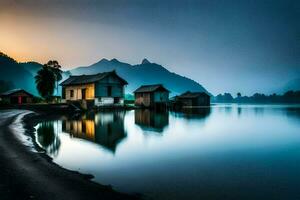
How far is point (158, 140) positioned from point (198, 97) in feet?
261

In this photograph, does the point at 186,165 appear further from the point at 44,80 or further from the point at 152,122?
the point at 44,80

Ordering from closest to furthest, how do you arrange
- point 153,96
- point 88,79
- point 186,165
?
1. point 186,165
2. point 88,79
3. point 153,96

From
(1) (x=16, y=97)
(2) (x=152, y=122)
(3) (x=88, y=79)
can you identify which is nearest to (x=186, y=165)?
(2) (x=152, y=122)

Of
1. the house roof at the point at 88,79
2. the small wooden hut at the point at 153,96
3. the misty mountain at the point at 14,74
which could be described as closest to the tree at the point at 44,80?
the house roof at the point at 88,79

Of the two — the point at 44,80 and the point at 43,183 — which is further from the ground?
the point at 44,80

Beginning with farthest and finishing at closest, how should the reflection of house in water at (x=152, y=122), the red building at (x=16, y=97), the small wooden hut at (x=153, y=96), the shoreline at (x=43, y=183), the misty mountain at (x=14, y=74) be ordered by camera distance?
the misty mountain at (x=14, y=74) < the small wooden hut at (x=153, y=96) < the red building at (x=16, y=97) < the reflection of house in water at (x=152, y=122) < the shoreline at (x=43, y=183)

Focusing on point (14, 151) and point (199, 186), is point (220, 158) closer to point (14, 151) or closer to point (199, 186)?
point (199, 186)

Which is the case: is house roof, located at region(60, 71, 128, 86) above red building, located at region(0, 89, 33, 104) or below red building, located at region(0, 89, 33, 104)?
above

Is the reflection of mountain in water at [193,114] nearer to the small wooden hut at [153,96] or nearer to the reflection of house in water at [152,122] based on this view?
the reflection of house in water at [152,122]

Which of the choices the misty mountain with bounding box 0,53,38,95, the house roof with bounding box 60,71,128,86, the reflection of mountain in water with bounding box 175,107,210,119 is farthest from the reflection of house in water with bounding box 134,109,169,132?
the misty mountain with bounding box 0,53,38,95

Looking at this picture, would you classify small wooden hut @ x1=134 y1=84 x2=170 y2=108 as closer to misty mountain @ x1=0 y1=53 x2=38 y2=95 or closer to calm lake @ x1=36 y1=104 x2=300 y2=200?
calm lake @ x1=36 y1=104 x2=300 y2=200

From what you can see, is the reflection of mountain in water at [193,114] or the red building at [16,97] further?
the red building at [16,97]

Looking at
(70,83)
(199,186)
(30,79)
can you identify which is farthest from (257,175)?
(30,79)

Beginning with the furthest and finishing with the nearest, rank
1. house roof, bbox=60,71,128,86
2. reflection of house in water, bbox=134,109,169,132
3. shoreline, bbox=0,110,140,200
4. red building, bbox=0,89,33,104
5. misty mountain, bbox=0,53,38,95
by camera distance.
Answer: misty mountain, bbox=0,53,38,95 < red building, bbox=0,89,33,104 < house roof, bbox=60,71,128,86 < reflection of house in water, bbox=134,109,169,132 < shoreline, bbox=0,110,140,200
